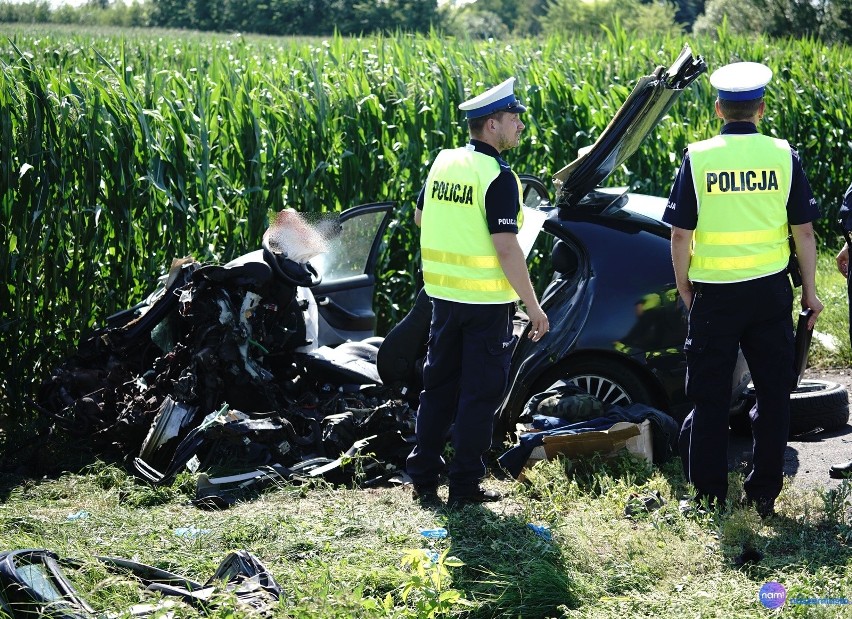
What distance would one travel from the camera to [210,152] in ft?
25.5

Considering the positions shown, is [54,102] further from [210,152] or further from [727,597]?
[727,597]

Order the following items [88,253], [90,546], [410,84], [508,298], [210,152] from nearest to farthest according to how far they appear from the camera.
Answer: [90,546], [508,298], [88,253], [210,152], [410,84]

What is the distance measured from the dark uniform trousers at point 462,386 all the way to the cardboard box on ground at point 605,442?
46 cm

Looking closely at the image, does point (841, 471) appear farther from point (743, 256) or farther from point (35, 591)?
point (35, 591)

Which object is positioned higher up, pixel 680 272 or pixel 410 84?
pixel 410 84

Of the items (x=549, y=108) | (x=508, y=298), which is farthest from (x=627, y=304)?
(x=549, y=108)

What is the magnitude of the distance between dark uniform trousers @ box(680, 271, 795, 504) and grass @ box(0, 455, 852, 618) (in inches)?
7.9

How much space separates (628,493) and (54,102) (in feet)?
15.0

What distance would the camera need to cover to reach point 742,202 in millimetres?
4680

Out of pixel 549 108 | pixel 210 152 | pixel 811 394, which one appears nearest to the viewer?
pixel 811 394

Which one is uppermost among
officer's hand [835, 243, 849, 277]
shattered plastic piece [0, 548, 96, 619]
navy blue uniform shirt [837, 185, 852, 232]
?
navy blue uniform shirt [837, 185, 852, 232]

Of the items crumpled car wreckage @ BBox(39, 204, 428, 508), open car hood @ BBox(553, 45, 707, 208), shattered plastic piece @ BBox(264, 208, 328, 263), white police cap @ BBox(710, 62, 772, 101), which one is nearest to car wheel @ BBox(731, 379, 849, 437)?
open car hood @ BBox(553, 45, 707, 208)

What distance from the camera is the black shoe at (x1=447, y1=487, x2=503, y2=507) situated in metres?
5.30

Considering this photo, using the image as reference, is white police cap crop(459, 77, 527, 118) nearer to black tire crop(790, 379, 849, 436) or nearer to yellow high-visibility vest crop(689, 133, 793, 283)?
yellow high-visibility vest crop(689, 133, 793, 283)
